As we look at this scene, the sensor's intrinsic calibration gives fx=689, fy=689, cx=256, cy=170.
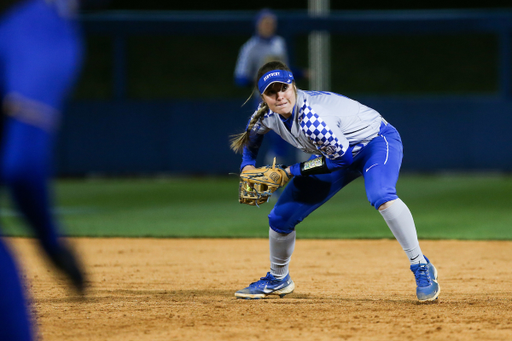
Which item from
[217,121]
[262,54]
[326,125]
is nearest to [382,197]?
[326,125]

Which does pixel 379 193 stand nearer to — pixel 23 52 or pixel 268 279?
pixel 268 279

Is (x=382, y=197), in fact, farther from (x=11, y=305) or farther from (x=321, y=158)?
(x=11, y=305)

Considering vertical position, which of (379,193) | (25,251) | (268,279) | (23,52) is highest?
(23,52)

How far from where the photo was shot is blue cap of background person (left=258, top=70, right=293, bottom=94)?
4070 millimetres

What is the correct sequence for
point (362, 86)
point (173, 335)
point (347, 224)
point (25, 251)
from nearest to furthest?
point (173, 335) < point (25, 251) < point (347, 224) < point (362, 86)

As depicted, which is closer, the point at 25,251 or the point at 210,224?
the point at 25,251

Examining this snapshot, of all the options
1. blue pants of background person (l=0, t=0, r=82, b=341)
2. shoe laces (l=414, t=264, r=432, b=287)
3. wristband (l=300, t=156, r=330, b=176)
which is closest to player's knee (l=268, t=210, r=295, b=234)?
wristband (l=300, t=156, r=330, b=176)

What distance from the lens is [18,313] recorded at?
1847 millimetres

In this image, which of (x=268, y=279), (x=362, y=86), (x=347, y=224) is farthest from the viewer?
(x=362, y=86)

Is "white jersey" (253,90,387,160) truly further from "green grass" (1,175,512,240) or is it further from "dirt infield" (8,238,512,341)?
"green grass" (1,175,512,240)

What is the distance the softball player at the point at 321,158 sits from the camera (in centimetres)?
410

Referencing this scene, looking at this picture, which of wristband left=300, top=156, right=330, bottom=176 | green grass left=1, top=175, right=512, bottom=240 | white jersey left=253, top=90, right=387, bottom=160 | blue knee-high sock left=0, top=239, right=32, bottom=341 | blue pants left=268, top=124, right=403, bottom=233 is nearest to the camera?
blue knee-high sock left=0, top=239, right=32, bottom=341

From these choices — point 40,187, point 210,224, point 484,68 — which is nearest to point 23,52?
point 40,187

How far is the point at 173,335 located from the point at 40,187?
2033 millimetres
